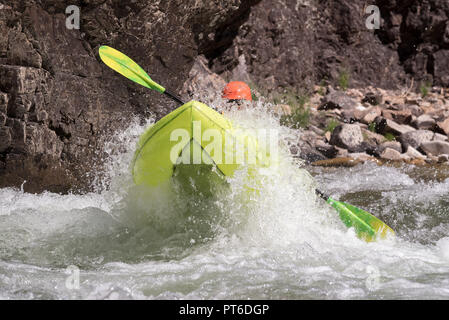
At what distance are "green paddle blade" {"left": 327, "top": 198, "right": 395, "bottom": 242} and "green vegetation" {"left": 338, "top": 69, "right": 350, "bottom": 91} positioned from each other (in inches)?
265

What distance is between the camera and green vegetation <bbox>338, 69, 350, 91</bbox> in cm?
991

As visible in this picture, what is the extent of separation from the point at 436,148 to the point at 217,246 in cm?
488

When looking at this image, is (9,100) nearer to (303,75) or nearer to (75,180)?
(75,180)

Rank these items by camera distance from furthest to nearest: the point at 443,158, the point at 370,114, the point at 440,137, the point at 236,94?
the point at 370,114, the point at 440,137, the point at 443,158, the point at 236,94

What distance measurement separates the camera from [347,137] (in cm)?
710

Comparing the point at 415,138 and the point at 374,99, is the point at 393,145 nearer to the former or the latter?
the point at 415,138

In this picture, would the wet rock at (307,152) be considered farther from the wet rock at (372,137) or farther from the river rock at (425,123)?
the river rock at (425,123)

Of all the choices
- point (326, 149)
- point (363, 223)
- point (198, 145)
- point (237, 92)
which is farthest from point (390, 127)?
point (198, 145)

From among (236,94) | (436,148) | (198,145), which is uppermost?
(236,94)

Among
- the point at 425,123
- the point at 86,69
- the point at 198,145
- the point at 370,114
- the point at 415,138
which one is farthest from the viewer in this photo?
the point at 370,114

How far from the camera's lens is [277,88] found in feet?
28.7

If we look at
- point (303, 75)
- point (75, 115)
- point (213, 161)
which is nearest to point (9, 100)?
point (75, 115)
